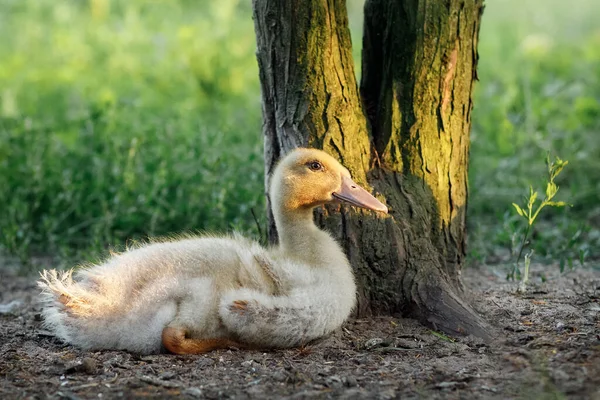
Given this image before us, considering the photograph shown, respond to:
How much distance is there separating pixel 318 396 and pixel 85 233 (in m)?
4.65

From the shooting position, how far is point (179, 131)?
28.5 feet

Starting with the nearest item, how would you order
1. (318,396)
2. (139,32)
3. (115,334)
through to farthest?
(318,396) → (115,334) → (139,32)

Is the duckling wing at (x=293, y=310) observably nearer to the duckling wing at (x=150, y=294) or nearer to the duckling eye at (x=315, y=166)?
the duckling wing at (x=150, y=294)

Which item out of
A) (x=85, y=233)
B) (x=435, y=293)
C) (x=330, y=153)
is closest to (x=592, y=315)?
(x=435, y=293)

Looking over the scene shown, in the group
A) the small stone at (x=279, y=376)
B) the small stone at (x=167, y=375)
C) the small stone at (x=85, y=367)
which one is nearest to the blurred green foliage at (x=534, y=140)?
the small stone at (x=279, y=376)

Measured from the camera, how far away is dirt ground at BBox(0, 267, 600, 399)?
154 inches

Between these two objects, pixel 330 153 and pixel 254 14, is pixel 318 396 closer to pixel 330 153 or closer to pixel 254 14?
pixel 330 153

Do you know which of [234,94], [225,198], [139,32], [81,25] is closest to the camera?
[225,198]

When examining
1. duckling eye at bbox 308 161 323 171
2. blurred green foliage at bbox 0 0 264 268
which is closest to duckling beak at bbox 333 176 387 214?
duckling eye at bbox 308 161 323 171

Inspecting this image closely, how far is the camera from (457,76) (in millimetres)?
5188

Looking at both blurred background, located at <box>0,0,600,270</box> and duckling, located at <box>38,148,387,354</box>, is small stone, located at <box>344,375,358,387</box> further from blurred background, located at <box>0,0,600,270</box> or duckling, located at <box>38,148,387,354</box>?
blurred background, located at <box>0,0,600,270</box>

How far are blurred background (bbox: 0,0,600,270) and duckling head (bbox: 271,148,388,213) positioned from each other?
1.51 meters

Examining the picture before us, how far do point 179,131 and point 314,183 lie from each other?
13.6ft

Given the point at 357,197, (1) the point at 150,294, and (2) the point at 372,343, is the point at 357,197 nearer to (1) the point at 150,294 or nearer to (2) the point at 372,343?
(2) the point at 372,343
